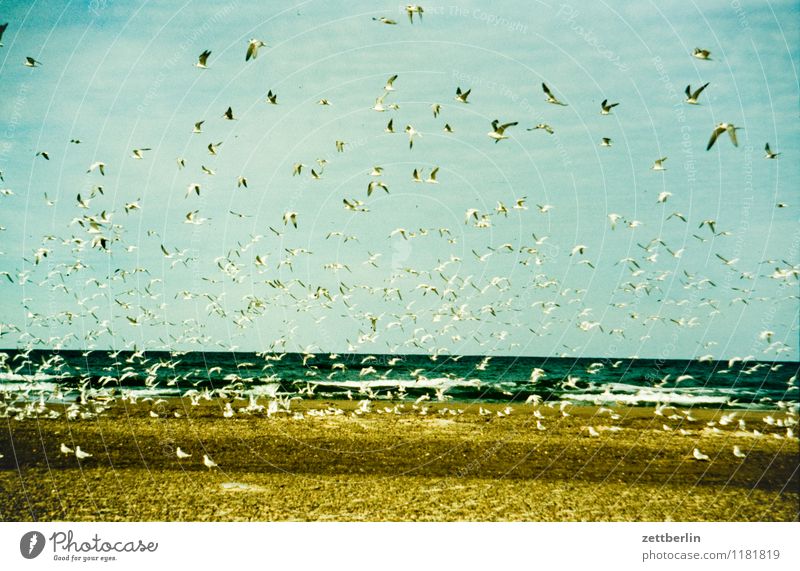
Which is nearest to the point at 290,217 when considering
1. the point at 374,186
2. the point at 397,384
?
the point at 374,186

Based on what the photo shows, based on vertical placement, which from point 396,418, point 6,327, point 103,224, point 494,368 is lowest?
point 494,368

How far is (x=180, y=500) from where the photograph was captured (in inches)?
706

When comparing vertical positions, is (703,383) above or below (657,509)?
below

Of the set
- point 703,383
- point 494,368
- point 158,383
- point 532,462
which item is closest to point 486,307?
point 532,462

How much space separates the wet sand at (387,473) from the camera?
1764cm

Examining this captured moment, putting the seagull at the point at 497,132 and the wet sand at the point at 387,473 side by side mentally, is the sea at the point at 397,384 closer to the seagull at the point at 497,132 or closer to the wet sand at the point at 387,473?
the wet sand at the point at 387,473

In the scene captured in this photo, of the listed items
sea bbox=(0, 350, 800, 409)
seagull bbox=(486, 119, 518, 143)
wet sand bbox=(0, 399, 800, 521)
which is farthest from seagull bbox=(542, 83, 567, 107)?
sea bbox=(0, 350, 800, 409)

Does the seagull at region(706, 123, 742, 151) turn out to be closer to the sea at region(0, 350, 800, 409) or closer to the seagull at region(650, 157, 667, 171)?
the seagull at region(650, 157, 667, 171)

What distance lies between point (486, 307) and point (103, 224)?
62.9 feet

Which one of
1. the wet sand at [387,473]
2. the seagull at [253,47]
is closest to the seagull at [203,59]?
the seagull at [253,47]

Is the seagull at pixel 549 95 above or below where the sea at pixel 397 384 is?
above

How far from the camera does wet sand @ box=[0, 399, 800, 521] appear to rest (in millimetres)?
17641

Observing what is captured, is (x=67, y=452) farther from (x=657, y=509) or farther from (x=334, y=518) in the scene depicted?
(x=657, y=509)

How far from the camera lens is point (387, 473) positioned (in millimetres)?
20953
